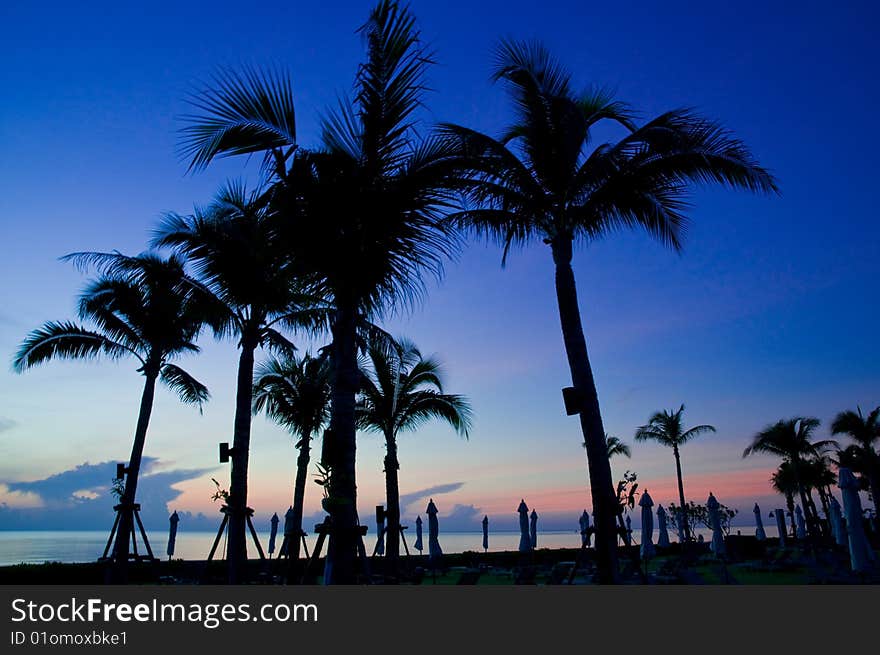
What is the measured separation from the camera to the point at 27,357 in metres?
17.4

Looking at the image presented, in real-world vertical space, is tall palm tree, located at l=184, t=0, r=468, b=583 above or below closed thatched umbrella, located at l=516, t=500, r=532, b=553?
above

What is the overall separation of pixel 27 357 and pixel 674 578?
19.0 meters

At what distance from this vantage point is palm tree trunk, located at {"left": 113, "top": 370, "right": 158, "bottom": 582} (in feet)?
52.5

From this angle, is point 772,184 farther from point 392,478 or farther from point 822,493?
point 822,493

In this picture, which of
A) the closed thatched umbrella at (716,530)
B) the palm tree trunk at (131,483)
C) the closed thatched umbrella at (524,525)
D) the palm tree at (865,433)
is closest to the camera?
the palm tree trunk at (131,483)

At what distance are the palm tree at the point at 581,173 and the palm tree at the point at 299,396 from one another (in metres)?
13.4

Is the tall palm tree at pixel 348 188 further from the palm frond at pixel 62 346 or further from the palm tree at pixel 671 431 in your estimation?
the palm tree at pixel 671 431

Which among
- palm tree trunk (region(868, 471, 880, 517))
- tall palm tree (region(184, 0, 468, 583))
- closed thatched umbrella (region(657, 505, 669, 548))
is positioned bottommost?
closed thatched umbrella (region(657, 505, 669, 548))

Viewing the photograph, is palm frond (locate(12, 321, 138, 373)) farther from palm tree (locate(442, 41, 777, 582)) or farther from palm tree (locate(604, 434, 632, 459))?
palm tree (locate(604, 434, 632, 459))

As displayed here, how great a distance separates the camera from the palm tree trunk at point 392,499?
20.2 meters

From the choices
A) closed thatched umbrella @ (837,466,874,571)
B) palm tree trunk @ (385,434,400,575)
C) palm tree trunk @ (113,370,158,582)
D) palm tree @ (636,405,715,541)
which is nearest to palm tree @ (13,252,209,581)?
palm tree trunk @ (113,370,158,582)

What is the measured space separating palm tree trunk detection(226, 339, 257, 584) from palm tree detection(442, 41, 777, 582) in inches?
273

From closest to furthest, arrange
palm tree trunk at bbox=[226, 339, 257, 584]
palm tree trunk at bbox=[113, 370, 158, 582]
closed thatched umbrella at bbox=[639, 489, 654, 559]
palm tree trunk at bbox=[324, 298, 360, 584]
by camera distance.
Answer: palm tree trunk at bbox=[324, 298, 360, 584] → palm tree trunk at bbox=[226, 339, 257, 584] → palm tree trunk at bbox=[113, 370, 158, 582] → closed thatched umbrella at bbox=[639, 489, 654, 559]

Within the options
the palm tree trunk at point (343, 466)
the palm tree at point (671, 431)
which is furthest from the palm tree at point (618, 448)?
the palm tree trunk at point (343, 466)
